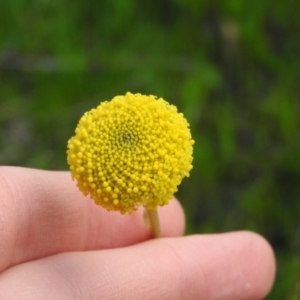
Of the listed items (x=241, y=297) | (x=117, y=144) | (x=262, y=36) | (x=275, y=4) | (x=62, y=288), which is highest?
(x=275, y=4)

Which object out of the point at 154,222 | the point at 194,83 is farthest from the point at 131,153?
the point at 194,83

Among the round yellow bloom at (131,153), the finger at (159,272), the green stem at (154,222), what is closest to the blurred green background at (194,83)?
the finger at (159,272)

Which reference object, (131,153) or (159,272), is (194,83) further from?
(131,153)

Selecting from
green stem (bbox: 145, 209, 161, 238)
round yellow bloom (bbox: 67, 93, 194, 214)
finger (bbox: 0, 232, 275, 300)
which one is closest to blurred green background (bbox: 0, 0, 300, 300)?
finger (bbox: 0, 232, 275, 300)

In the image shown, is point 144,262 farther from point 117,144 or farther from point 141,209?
point 117,144

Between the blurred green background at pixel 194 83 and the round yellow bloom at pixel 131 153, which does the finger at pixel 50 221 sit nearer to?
the round yellow bloom at pixel 131 153

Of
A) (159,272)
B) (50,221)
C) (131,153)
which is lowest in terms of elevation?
(159,272)

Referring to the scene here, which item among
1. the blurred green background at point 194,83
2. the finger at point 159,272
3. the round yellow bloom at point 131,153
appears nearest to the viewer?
the round yellow bloom at point 131,153

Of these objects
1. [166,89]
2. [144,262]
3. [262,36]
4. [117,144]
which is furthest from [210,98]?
[117,144]
